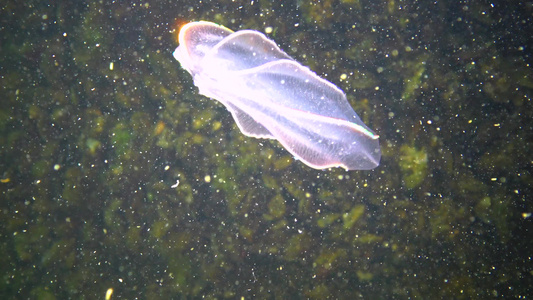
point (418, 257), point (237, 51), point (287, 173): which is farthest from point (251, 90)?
point (418, 257)

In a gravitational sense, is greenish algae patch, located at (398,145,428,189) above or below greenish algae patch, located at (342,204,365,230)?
above

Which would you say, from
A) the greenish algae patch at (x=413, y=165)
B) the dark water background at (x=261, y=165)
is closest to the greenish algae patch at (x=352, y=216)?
the dark water background at (x=261, y=165)

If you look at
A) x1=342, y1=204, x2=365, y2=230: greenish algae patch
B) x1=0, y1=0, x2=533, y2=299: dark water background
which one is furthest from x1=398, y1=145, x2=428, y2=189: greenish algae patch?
x1=342, y1=204, x2=365, y2=230: greenish algae patch

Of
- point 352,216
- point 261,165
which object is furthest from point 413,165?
point 261,165

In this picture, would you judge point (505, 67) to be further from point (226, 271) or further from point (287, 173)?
point (226, 271)

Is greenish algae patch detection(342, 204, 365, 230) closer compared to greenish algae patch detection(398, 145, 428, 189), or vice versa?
greenish algae patch detection(398, 145, 428, 189)

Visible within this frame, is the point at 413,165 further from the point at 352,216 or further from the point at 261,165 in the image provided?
the point at 261,165

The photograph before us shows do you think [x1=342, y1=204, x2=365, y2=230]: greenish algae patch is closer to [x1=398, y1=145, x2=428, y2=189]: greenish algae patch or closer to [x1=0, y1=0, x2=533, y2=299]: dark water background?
[x1=0, y1=0, x2=533, y2=299]: dark water background

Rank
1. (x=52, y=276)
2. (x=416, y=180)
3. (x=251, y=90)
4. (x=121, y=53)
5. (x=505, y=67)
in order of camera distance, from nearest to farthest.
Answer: (x=251, y=90) < (x=505, y=67) < (x=416, y=180) < (x=121, y=53) < (x=52, y=276)
